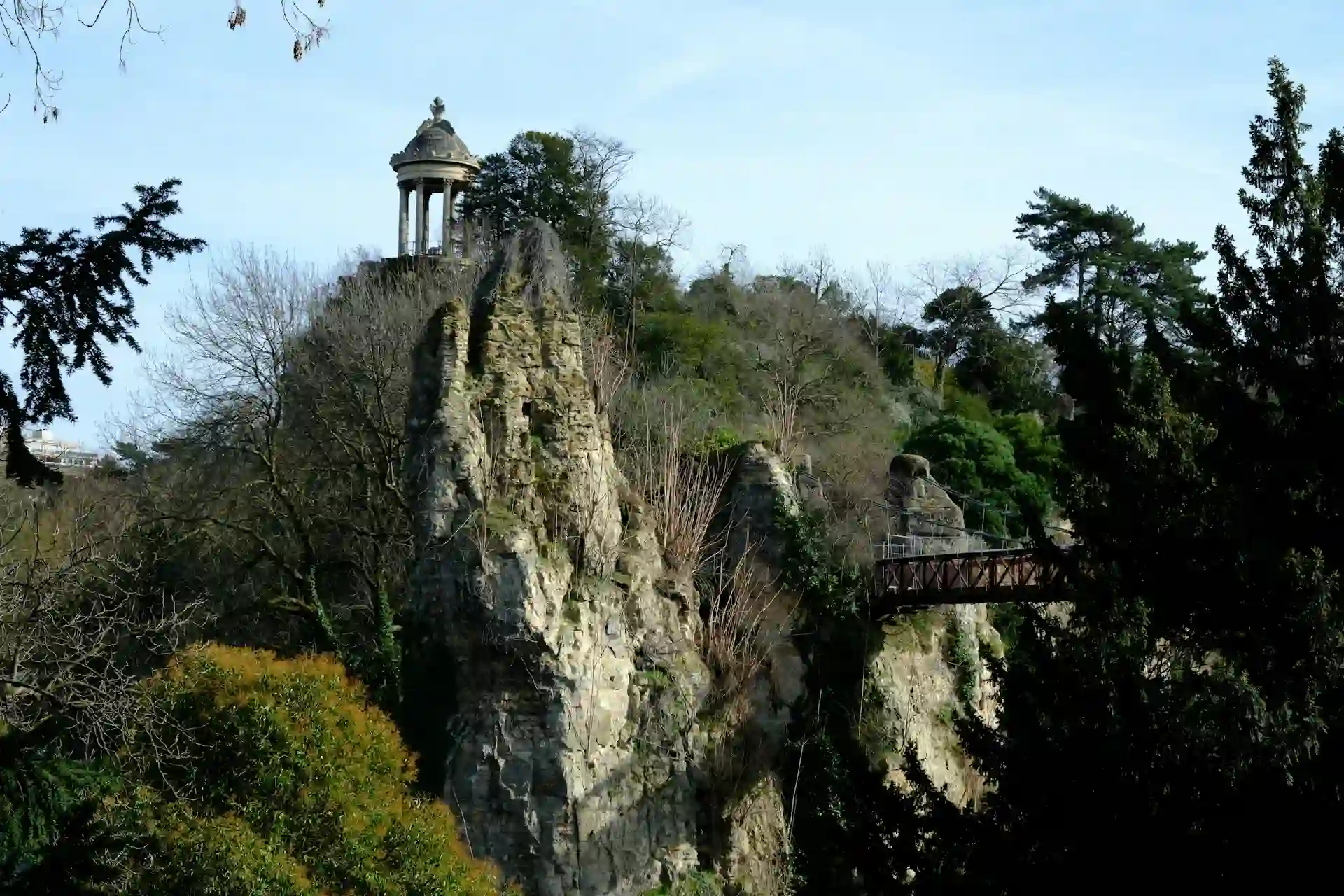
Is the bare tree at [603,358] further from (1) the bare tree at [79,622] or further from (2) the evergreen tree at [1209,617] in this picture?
(2) the evergreen tree at [1209,617]

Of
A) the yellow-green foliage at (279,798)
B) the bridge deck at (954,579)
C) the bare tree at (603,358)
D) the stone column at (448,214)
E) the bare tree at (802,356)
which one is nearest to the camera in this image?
the yellow-green foliage at (279,798)

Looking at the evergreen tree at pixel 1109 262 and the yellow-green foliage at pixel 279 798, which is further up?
the evergreen tree at pixel 1109 262

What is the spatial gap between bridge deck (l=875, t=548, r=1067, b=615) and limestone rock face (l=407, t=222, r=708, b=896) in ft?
10.4

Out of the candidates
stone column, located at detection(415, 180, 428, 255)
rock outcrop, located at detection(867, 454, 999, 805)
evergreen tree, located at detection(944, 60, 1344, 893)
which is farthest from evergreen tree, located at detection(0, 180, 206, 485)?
stone column, located at detection(415, 180, 428, 255)

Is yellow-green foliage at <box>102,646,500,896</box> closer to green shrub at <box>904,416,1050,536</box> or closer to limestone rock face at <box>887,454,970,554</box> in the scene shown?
limestone rock face at <box>887,454,970,554</box>

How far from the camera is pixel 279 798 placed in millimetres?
17516

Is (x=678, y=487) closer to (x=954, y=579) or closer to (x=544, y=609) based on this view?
(x=544, y=609)

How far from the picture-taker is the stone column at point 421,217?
1371 inches

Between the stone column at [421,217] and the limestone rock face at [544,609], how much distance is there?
10.7m

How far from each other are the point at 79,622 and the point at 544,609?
604 cm

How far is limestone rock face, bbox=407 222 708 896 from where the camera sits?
21.8 m

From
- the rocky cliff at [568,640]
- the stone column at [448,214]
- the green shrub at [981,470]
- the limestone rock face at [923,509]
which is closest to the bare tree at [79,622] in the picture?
the rocky cliff at [568,640]

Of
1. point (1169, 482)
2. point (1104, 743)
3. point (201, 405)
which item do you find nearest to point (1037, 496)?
point (201, 405)

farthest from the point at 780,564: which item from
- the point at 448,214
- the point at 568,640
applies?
the point at 448,214
